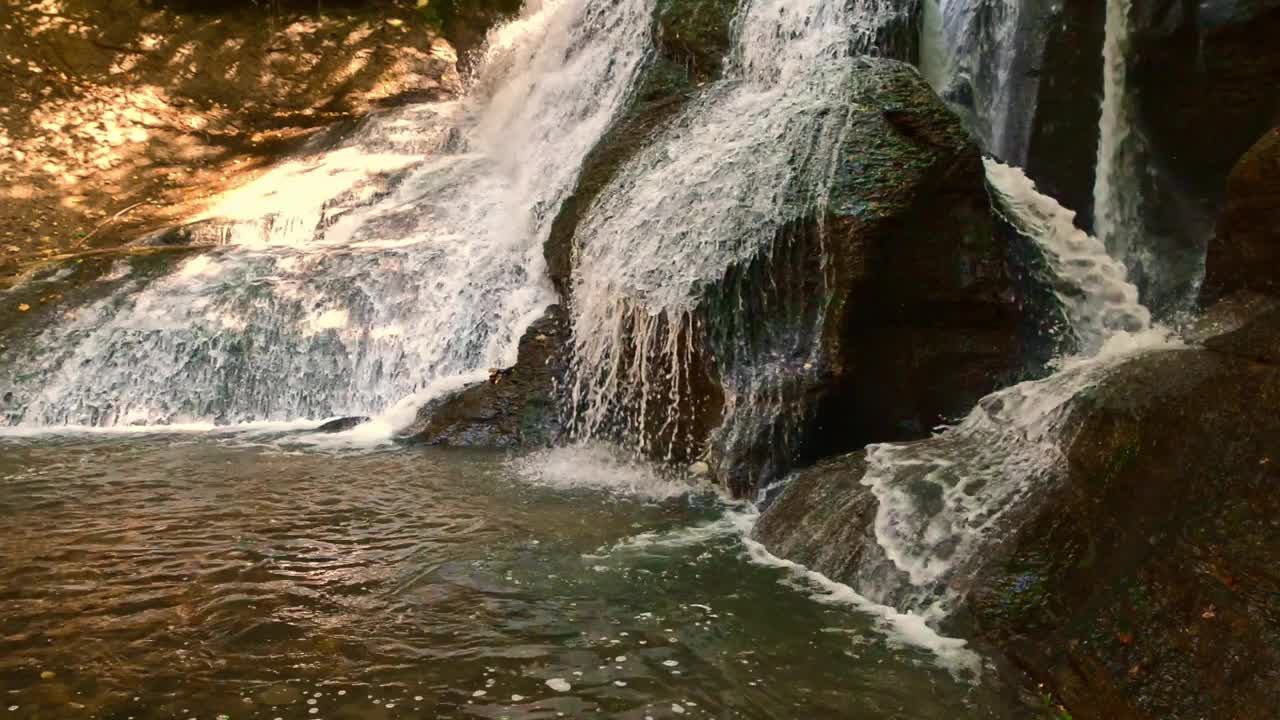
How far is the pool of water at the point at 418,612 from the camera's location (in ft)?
10.4

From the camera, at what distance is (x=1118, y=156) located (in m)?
7.46

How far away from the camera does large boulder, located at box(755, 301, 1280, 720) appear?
117 inches

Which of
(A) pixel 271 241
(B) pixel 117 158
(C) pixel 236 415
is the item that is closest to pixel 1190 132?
(C) pixel 236 415

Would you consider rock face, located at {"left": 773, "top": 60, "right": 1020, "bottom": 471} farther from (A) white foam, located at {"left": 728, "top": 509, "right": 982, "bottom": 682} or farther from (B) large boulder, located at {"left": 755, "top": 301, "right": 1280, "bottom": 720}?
(B) large boulder, located at {"left": 755, "top": 301, "right": 1280, "bottom": 720}

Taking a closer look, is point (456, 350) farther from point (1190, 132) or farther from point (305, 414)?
point (1190, 132)

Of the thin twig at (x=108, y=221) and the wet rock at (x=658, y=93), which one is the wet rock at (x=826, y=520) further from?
the thin twig at (x=108, y=221)

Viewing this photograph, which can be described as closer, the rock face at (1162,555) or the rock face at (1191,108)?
the rock face at (1162,555)

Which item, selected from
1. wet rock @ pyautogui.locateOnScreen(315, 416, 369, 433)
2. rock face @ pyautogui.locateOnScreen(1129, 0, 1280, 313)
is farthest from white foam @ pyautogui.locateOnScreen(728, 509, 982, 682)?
wet rock @ pyautogui.locateOnScreen(315, 416, 369, 433)

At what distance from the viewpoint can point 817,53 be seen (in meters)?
8.67

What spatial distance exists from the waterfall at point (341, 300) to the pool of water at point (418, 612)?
2651 millimetres

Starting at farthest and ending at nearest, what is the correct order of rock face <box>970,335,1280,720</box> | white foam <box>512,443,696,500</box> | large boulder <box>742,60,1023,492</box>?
white foam <box>512,443,696,500</box> → large boulder <box>742,60,1023,492</box> → rock face <box>970,335,1280,720</box>

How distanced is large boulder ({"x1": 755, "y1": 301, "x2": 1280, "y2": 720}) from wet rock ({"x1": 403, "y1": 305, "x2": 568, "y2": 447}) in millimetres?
3619

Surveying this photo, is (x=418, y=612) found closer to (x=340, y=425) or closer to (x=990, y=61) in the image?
(x=340, y=425)

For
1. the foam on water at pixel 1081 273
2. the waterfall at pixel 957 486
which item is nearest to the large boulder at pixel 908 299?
the foam on water at pixel 1081 273
